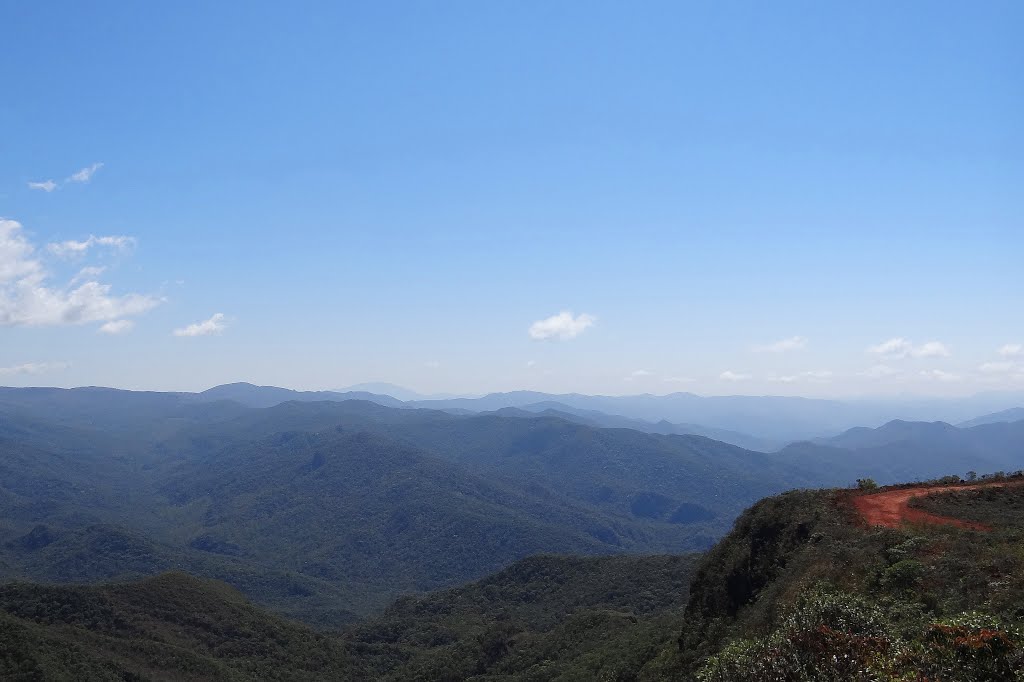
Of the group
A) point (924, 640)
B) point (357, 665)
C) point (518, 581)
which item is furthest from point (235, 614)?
point (924, 640)

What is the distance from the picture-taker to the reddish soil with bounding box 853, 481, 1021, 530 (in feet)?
98.0

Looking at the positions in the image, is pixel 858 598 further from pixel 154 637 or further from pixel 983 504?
pixel 154 637

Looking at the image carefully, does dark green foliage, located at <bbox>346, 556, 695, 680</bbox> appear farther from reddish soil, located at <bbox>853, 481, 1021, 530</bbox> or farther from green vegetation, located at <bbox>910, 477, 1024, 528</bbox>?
green vegetation, located at <bbox>910, 477, 1024, 528</bbox>

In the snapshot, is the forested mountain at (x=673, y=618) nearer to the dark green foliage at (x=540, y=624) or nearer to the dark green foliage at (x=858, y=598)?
the dark green foliage at (x=858, y=598)

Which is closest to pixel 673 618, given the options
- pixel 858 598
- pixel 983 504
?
pixel 983 504

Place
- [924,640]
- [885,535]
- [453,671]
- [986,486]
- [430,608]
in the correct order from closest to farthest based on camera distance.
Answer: [924,640] < [885,535] < [986,486] < [453,671] < [430,608]

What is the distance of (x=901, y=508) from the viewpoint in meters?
33.0

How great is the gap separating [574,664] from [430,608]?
206 feet

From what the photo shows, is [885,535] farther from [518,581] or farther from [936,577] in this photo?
[518,581]

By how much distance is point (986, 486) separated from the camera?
3459cm

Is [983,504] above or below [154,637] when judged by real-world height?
above

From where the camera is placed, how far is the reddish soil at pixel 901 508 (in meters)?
29.9

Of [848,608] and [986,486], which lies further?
[986,486]

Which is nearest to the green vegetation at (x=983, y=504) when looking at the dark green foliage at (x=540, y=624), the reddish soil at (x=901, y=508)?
the reddish soil at (x=901, y=508)
